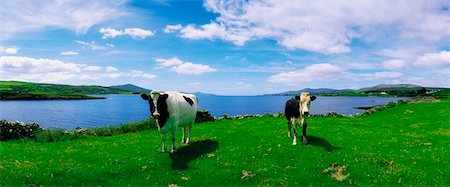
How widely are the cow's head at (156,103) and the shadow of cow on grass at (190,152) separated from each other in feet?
10.6

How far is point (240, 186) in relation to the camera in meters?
18.0

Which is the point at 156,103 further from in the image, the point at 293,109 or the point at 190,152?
the point at 293,109

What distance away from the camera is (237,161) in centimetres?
2194

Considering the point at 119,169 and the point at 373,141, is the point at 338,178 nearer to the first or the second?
the point at 373,141

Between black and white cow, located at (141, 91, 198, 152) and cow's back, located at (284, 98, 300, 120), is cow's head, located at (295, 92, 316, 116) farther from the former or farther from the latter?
black and white cow, located at (141, 91, 198, 152)

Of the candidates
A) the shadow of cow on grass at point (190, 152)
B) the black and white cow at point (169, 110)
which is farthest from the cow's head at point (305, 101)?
the black and white cow at point (169, 110)

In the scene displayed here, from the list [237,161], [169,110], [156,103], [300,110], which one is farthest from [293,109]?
[156,103]

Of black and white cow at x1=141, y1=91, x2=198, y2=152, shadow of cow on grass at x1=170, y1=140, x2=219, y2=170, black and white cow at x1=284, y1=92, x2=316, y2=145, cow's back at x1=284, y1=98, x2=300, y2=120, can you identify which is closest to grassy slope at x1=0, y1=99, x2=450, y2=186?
shadow of cow on grass at x1=170, y1=140, x2=219, y2=170

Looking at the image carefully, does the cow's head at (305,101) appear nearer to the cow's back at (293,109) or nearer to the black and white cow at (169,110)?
the cow's back at (293,109)

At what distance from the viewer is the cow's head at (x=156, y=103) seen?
21.6m

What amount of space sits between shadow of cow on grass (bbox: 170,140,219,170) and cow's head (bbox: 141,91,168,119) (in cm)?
323

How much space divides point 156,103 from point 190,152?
4.91 m

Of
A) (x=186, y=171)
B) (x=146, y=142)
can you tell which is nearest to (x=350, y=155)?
(x=186, y=171)

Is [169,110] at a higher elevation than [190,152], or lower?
higher
